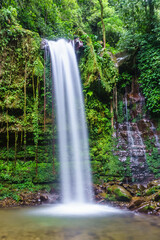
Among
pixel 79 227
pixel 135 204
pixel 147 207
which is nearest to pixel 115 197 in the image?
pixel 135 204

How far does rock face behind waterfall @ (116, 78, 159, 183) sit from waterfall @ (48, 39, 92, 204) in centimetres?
185

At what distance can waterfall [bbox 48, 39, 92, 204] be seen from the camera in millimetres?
6730

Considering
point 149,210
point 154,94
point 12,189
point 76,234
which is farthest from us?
point 154,94

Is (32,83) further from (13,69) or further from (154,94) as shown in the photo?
(154,94)

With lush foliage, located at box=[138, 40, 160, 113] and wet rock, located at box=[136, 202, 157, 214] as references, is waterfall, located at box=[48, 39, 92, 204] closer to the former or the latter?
wet rock, located at box=[136, 202, 157, 214]

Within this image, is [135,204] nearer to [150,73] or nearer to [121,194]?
[121,194]

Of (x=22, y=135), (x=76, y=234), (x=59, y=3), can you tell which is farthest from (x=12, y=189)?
(x=59, y=3)

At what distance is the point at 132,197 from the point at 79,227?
2768 millimetres

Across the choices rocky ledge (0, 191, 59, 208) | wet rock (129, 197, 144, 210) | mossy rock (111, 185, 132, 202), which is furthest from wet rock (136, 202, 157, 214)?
rocky ledge (0, 191, 59, 208)

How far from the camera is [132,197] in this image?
229 inches

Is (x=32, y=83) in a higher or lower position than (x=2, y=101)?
higher

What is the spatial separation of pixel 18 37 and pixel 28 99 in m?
2.62

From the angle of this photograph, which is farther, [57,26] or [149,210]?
[57,26]

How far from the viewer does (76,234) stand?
3.23 m
